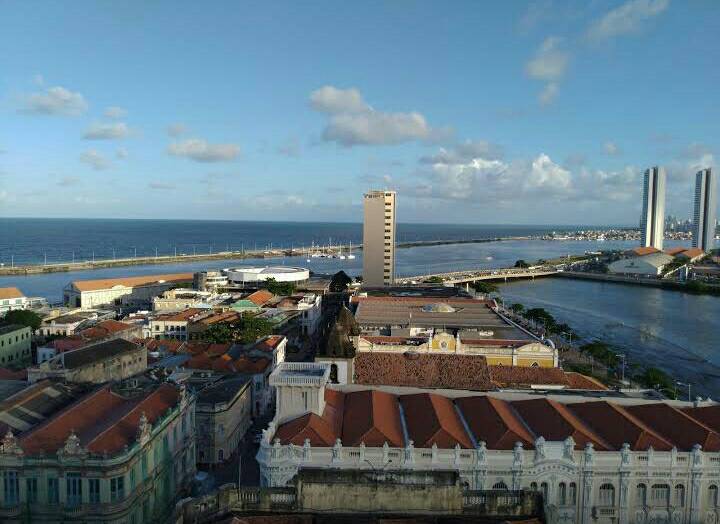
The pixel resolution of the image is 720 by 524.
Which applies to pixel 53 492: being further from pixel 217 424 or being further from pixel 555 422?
pixel 555 422

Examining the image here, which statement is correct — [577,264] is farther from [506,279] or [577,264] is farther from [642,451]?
[642,451]

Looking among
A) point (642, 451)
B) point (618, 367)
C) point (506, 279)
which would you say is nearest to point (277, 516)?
point (642, 451)

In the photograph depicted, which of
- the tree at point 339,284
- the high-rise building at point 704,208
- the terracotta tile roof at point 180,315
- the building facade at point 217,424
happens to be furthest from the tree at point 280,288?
the high-rise building at point 704,208

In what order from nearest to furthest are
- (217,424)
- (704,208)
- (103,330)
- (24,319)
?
(217,424), (103,330), (24,319), (704,208)

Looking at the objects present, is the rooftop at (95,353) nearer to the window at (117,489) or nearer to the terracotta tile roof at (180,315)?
the window at (117,489)

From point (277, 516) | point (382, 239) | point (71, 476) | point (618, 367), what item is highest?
point (382, 239)

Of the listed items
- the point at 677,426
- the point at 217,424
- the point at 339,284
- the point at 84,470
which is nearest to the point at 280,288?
the point at 339,284

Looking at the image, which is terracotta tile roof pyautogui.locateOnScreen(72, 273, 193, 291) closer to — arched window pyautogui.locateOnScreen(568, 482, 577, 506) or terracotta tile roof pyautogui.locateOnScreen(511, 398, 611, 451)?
terracotta tile roof pyautogui.locateOnScreen(511, 398, 611, 451)
